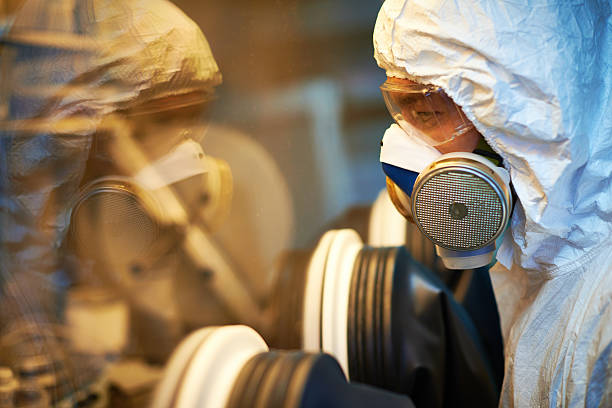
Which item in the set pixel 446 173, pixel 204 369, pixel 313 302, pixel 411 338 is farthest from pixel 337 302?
pixel 204 369

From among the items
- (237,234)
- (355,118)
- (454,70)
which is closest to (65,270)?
(237,234)

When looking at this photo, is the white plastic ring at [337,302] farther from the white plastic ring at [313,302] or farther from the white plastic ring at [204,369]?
the white plastic ring at [204,369]

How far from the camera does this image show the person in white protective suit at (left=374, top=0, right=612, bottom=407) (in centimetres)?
93

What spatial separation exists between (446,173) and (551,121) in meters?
0.20

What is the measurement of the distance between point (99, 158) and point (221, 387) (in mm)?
372

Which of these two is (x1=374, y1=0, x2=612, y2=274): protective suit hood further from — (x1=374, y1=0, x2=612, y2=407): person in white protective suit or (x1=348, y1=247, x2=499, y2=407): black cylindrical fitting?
(x1=348, y1=247, x2=499, y2=407): black cylindrical fitting

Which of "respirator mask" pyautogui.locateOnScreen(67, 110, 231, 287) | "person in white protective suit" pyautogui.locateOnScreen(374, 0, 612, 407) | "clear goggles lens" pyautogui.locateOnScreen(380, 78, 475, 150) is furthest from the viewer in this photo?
"clear goggles lens" pyautogui.locateOnScreen(380, 78, 475, 150)

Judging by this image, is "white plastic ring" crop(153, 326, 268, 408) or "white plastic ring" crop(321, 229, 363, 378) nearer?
"white plastic ring" crop(153, 326, 268, 408)

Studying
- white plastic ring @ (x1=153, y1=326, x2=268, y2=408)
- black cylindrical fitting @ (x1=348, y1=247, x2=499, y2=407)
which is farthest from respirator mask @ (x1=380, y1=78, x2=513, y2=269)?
white plastic ring @ (x1=153, y1=326, x2=268, y2=408)

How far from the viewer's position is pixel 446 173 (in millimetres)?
1009

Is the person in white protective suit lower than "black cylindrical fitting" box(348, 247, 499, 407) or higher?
higher

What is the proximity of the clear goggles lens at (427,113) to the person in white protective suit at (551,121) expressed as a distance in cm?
3

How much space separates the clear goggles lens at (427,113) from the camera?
3.39ft

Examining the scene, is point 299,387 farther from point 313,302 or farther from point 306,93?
point 306,93
